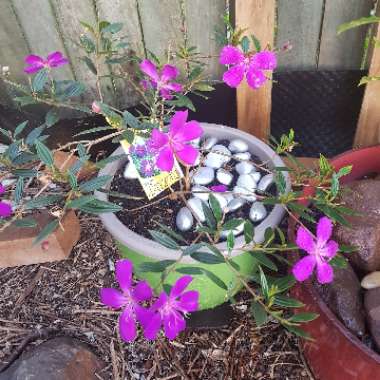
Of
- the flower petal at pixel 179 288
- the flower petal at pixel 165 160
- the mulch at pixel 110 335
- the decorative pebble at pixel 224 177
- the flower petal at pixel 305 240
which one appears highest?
the flower petal at pixel 165 160

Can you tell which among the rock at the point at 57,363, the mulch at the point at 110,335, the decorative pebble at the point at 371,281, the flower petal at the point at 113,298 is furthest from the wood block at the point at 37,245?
the decorative pebble at the point at 371,281

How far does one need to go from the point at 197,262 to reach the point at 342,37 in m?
0.93

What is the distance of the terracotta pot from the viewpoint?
38.8 inches

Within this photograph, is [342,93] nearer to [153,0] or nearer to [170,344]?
[153,0]

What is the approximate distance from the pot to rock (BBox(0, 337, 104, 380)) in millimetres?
290

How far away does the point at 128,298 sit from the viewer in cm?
93

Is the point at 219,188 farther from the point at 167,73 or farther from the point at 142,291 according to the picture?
the point at 142,291

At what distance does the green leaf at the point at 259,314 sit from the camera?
0.91 m

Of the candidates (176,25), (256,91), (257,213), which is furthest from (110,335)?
(176,25)

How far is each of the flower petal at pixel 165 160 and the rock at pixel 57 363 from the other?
72 centimetres

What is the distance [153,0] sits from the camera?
1.49 meters

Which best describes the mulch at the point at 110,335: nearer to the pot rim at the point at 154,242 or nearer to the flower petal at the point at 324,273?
the pot rim at the point at 154,242

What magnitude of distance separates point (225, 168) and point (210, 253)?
43 centimetres

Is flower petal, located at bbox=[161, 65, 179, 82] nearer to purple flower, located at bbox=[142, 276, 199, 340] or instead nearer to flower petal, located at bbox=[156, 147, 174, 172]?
flower petal, located at bbox=[156, 147, 174, 172]
